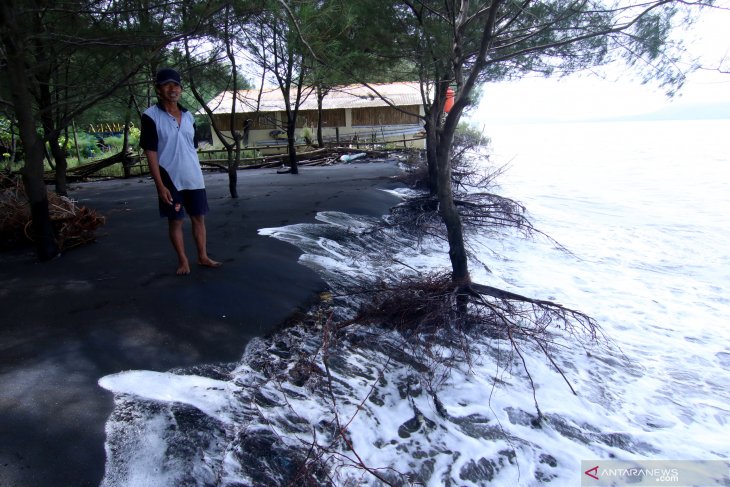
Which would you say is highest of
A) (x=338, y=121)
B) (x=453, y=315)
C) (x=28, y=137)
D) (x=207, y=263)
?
(x=338, y=121)

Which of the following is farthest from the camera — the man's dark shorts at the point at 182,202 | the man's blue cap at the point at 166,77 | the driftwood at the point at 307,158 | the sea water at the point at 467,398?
the driftwood at the point at 307,158

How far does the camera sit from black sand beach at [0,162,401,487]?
212 cm

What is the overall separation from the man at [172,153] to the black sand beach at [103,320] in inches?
24.3

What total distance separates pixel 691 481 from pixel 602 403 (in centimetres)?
72

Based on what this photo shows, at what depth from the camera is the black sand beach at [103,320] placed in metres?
2.12

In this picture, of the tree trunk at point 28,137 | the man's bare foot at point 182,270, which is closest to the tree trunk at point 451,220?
the man's bare foot at point 182,270

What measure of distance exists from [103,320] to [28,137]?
209cm

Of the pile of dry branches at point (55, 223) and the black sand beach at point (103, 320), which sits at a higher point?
the pile of dry branches at point (55, 223)

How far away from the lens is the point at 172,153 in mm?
3572

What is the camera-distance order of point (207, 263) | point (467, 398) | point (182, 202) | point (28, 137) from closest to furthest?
point (467, 398) → point (182, 202) → point (28, 137) → point (207, 263)

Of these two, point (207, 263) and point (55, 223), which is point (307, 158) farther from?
point (207, 263)

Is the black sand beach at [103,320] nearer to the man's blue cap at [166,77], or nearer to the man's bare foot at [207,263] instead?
the man's bare foot at [207,263]

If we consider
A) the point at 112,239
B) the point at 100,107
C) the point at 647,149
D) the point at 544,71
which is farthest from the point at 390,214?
the point at 647,149

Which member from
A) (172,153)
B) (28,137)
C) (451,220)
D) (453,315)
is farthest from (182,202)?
(453,315)
